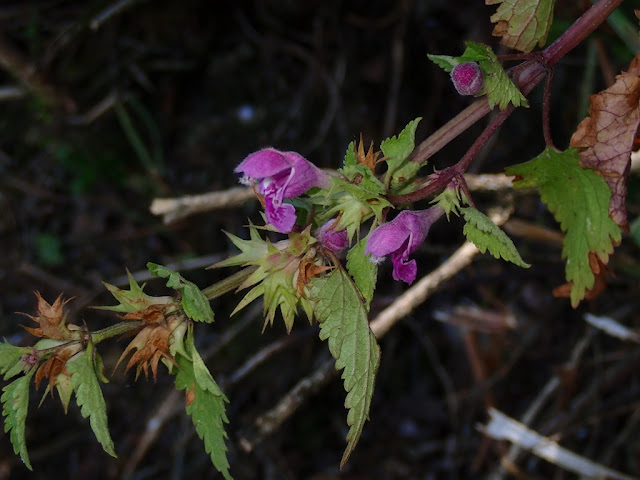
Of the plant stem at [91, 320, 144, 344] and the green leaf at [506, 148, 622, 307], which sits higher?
the green leaf at [506, 148, 622, 307]

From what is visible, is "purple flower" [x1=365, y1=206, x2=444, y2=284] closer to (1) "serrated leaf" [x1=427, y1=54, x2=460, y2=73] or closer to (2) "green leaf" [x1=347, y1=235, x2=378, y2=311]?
(2) "green leaf" [x1=347, y1=235, x2=378, y2=311]

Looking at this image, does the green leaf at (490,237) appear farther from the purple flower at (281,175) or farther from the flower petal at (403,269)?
the purple flower at (281,175)

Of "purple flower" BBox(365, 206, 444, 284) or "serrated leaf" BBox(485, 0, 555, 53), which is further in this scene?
"serrated leaf" BBox(485, 0, 555, 53)

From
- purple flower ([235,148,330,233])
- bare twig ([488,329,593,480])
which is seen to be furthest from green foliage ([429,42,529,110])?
bare twig ([488,329,593,480])

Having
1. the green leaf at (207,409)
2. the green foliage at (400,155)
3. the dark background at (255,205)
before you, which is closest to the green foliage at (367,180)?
the green foliage at (400,155)

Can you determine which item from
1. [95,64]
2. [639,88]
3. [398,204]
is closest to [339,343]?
[398,204]

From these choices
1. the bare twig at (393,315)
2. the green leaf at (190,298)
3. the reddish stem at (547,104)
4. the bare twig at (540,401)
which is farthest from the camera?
the bare twig at (540,401)
